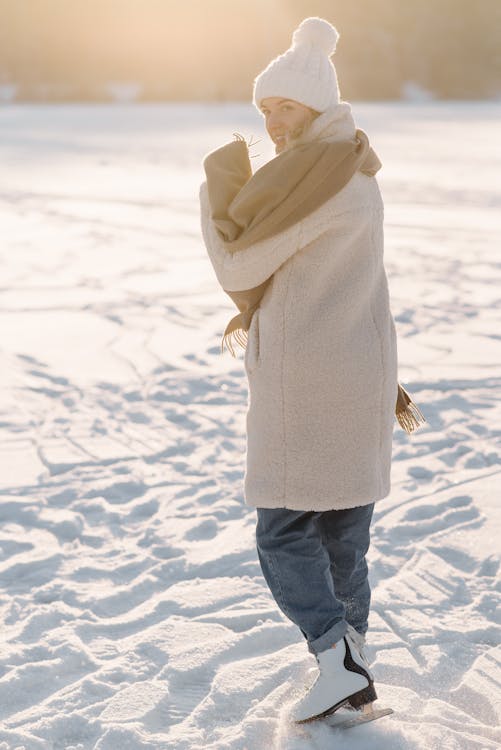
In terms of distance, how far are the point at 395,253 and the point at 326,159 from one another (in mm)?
5959

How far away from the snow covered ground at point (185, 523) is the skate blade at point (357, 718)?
0.9 inches

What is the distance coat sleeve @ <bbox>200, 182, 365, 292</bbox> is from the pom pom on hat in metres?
0.33

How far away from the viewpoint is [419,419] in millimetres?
2201

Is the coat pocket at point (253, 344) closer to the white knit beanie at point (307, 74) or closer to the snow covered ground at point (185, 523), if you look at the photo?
the white knit beanie at point (307, 74)

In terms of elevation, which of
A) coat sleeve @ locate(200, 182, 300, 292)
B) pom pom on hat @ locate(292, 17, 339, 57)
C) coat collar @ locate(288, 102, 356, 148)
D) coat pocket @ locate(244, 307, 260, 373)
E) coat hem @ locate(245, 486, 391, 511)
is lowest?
coat hem @ locate(245, 486, 391, 511)

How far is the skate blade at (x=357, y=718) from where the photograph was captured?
2121 millimetres

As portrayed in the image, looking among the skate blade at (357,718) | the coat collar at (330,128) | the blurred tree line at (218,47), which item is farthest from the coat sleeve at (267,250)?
the blurred tree line at (218,47)

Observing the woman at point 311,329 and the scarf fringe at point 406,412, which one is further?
the scarf fringe at point 406,412

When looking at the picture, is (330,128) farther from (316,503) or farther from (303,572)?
(303,572)

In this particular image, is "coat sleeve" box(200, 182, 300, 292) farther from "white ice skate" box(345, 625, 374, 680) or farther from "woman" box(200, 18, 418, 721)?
"white ice skate" box(345, 625, 374, 680)

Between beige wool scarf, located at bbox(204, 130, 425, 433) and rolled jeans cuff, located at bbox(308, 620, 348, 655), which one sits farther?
rolled jeans cuff, located at bbox(308, 620, 348, 655)

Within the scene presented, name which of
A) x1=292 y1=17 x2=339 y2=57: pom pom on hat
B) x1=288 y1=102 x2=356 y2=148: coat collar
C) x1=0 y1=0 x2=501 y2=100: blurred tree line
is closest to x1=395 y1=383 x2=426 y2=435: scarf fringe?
x1=288 y1=102 x2=356 y2=148: coat collar

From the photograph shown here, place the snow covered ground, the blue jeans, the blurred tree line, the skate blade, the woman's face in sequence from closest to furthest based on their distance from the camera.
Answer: the woman's face → the blue jeans → the skate blade → the snow covered ground → the blurred tree line

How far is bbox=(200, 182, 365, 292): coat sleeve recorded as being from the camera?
181cm
